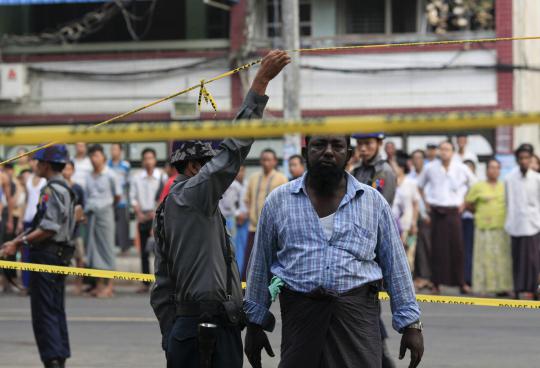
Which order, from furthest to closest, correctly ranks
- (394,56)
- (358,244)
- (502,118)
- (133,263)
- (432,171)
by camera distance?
(394,56) → (133,263) → (432,171) → (358,244) → (502,118)

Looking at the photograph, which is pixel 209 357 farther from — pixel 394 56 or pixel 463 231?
pixel 394 56

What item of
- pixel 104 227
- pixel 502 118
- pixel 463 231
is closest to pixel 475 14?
pixel 463 231

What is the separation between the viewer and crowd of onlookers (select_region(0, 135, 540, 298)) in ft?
48.3

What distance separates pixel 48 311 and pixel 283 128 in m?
5.26

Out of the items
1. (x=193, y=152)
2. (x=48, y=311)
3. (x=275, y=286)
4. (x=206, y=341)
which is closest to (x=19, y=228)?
(x=48, y=311)

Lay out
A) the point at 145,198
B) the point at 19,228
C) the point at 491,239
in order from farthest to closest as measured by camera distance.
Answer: the point at 19,228 < the point at 145,198 < the point at 491,239

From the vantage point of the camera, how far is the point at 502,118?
384 centimetres

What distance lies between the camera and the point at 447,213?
613 inches

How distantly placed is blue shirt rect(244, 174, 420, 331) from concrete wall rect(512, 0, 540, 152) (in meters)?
16.9

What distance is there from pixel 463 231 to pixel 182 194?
11003 mm

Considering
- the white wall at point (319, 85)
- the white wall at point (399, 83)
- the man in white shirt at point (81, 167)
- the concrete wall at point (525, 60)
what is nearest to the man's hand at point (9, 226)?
the man in white shirt at point (81, 167)

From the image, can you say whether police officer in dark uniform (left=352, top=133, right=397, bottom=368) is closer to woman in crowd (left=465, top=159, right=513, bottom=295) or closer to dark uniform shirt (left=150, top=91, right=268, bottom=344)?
dark uniform shirt (left=150, top=91, right=268, bottom=344)

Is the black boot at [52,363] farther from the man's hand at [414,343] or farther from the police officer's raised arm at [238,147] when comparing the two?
the man's hand at [414,343]

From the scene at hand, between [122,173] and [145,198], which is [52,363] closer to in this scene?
[145,198]
